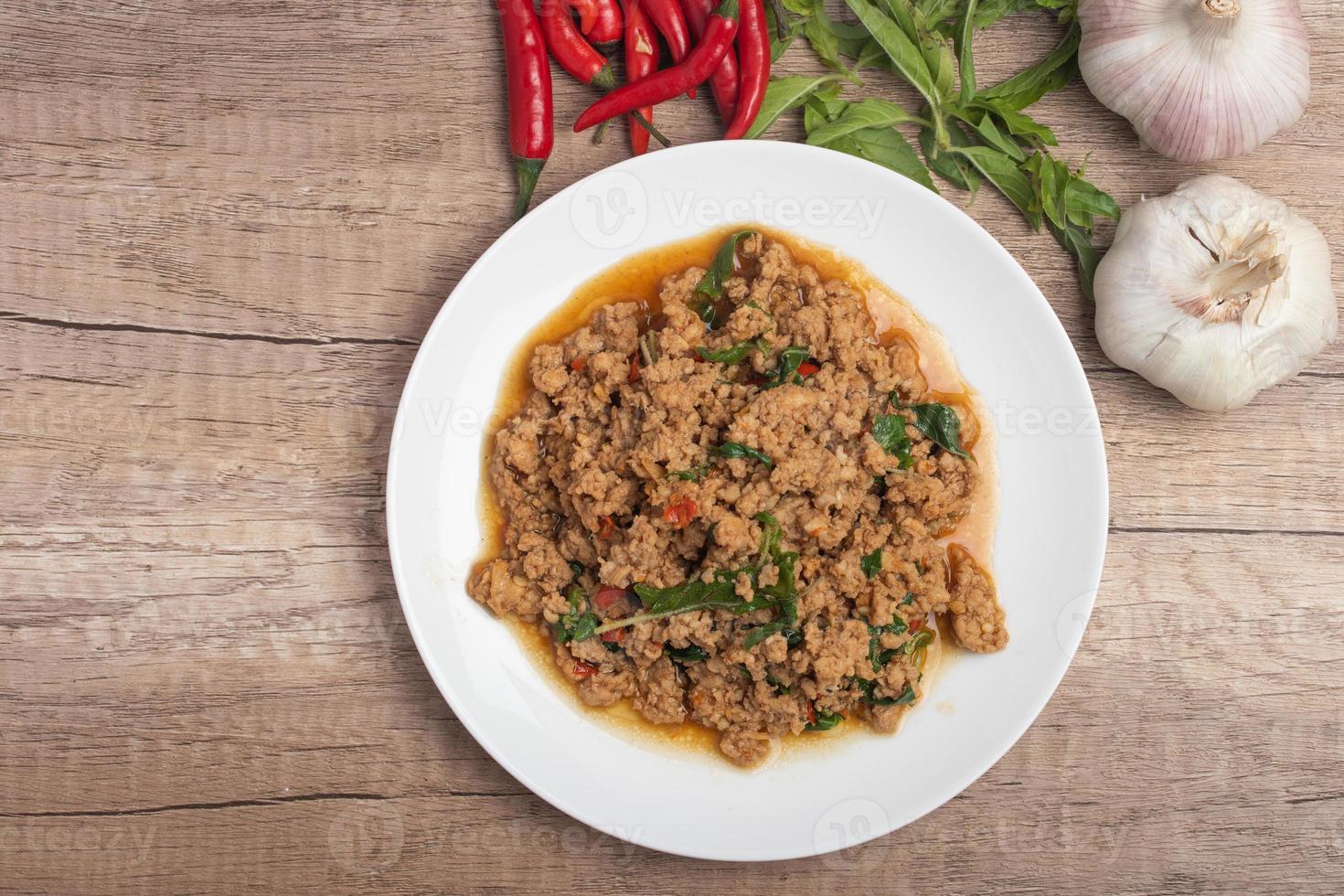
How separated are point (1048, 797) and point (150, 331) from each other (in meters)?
4.07

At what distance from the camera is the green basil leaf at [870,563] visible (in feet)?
9.68

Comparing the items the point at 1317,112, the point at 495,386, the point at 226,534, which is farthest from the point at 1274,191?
the point at 226,534

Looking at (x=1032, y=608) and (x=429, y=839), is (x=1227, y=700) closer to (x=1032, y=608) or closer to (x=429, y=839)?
(x=1032, y=608)

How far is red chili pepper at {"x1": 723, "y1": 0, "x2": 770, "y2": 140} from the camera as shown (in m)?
3.24

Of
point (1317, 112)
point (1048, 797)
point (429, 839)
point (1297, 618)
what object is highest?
point (1317, 112)

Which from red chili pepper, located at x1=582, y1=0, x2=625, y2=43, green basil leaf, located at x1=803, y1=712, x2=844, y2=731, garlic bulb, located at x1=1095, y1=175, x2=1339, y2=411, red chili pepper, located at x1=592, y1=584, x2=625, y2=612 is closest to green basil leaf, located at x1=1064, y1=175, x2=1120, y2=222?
garlic bulb, located at x1=1095, y1=175, x2=1339, y2=411

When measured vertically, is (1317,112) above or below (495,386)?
above

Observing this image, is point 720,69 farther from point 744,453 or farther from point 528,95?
point 744,453

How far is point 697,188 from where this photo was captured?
3133 mm

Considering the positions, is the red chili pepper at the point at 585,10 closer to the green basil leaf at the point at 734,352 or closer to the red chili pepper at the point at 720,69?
the red chili pepper at the point at 720,69

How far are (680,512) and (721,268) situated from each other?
0.94m

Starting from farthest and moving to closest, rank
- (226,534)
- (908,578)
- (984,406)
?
(226,534), (984,406), (908,578)

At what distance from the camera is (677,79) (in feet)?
→ 10.6

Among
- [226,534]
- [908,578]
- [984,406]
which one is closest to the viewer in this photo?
[908,578]
